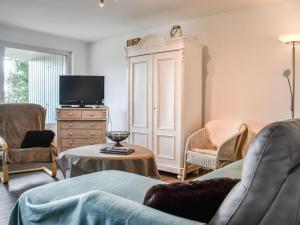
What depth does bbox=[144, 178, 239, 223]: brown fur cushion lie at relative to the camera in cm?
120

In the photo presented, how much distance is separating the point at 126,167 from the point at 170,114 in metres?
1.48

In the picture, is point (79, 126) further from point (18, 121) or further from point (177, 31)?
point (177, 31)

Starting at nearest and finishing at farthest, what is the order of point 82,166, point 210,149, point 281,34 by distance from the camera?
point 82,166 → point 281,34 → point 210,149

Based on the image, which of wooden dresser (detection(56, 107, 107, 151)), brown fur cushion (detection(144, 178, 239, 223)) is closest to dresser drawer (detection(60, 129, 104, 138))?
wooden dresser (detection(56, 107, 107, 151))

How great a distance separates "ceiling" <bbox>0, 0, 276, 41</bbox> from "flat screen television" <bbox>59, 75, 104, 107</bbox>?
0.88 metres

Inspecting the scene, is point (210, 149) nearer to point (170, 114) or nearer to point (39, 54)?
point (170, 114)

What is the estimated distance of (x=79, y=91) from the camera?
532 centimetres

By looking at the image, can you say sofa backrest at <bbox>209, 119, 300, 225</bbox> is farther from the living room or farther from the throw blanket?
the living room

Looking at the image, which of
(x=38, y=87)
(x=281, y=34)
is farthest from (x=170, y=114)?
(x=38, y=87)

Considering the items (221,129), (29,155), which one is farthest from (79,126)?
(221,129)

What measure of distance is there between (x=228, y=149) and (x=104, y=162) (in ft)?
5.08

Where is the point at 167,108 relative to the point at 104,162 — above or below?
above

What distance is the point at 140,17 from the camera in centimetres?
436

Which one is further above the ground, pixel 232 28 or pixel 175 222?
pixel 232 28
